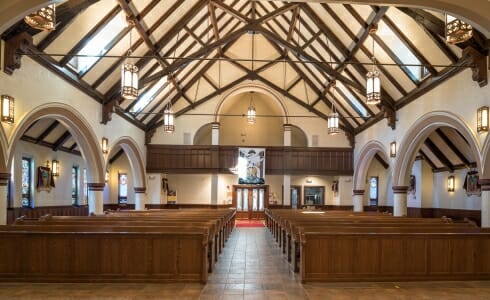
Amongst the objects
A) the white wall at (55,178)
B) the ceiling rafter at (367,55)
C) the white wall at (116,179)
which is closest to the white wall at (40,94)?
the white wall at (55,178)

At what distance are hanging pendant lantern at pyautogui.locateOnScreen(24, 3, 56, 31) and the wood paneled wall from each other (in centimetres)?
1643

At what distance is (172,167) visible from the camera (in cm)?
2203

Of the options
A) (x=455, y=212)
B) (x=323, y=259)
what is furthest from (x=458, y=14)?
(x=455, y=212)

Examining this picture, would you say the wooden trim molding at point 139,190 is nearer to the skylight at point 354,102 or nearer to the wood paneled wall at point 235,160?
the wood paneled wall at point 235,160

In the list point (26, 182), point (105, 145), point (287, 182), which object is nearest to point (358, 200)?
point (287, 182)

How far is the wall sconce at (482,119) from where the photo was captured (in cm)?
1000

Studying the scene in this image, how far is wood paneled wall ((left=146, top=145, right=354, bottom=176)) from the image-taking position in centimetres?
2197

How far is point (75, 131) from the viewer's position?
45.1 ft

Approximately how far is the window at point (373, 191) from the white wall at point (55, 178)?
14797 millimetres

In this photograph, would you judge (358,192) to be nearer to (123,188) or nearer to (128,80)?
(123,188)

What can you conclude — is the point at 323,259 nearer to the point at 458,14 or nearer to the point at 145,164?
the point at 458,14

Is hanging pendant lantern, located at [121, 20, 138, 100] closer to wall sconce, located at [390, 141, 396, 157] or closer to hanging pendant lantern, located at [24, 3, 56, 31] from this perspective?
hanging pendant lantern, located at [24, 3, 56, 31]

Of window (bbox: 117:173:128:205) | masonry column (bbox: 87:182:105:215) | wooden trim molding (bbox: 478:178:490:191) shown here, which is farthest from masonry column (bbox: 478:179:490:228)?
window (bbox: 117:173:128:205)

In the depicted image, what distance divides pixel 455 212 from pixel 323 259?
12.5 metres
